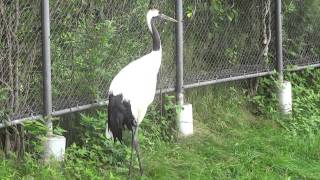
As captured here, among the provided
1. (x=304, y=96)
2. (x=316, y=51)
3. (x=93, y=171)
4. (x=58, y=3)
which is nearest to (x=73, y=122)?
(x=93, y=171)

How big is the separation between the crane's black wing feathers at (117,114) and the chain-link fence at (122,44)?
38 centimetres

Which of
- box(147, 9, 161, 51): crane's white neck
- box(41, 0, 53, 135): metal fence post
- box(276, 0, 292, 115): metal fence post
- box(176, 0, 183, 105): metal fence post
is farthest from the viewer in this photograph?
box(276, 0, 292, 115): metal fence post

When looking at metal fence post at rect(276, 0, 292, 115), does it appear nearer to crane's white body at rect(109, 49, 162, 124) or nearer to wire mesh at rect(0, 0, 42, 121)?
crane's white body at rect(109, 49, 162, 124)

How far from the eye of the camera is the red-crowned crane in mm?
5504

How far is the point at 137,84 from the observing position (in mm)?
5625

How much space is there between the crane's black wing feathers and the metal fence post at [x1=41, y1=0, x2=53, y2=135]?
1.56 feet

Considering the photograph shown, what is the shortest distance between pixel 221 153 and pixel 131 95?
131 cm

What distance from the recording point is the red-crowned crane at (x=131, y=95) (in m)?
5.50

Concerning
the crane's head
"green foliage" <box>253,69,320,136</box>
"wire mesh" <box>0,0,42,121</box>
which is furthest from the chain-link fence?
the crane's head

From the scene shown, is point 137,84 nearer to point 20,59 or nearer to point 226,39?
point 20,59

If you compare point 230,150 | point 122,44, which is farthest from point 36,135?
point 230,150

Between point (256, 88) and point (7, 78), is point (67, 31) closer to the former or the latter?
point (7, 78)

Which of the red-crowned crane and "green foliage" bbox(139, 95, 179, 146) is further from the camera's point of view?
"green foliage" bbox(139, 95, 179, 146)

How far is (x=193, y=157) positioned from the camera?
6266 mm
